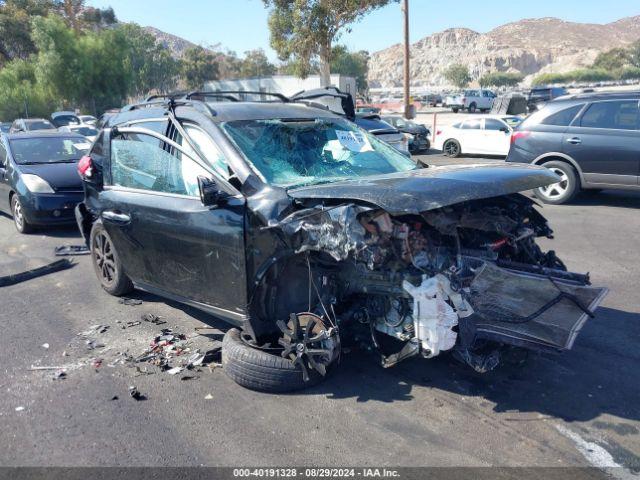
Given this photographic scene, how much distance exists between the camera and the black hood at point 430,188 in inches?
123

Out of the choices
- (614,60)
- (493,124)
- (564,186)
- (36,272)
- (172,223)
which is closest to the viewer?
(172,223)

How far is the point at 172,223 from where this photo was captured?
4176 mm

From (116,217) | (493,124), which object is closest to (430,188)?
(116,217)

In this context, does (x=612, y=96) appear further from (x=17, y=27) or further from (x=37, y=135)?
(x=17, y=27)

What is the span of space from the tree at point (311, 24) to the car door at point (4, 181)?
17.9 m

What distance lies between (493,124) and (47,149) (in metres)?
14.0

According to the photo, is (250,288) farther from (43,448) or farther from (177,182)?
(43,448)

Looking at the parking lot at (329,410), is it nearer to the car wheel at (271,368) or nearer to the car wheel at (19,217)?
the car wheel at (271,368)

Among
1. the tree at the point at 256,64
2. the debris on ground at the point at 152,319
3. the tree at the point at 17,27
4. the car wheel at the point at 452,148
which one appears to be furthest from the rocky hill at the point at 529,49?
the debris on ground at the point at 152,319

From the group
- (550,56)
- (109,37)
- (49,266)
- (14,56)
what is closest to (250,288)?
(49,266)

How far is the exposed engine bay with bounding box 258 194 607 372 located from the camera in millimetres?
3266

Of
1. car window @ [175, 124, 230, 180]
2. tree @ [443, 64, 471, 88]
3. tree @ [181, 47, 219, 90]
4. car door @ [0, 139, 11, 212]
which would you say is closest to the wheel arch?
car window @ [175, 124, 230, 180]

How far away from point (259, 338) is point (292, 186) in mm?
1063

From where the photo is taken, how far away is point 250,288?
3.68 m
